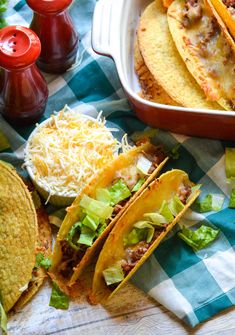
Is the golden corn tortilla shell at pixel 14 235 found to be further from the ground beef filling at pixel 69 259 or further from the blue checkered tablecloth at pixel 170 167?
the blue checkered tablecloth at pixel 170 167

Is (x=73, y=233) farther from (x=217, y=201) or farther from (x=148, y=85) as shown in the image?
(x=148, y=85)

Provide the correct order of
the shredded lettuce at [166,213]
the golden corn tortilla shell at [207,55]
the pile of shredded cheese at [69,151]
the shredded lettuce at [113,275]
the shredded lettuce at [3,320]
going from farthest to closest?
the golden corn tortilla shell at [207,55] < the pile of shredded cheese at [69,151] < the shredded lettuce at [166,213] < the shredded lettuce at [113,275] < the shredded lettuce at [3,320]

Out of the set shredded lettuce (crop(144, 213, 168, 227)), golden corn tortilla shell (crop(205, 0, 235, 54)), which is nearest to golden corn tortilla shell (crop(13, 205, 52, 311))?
shredded lettuce (crop(144, 213, 168, 227))

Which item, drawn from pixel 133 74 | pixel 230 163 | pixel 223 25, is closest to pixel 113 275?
pixel 230 163

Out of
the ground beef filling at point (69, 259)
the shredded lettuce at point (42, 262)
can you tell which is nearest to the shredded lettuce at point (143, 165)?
the ground beef filling at point (69, 259)

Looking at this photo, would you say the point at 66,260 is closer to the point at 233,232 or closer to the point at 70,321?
the point at 70,321

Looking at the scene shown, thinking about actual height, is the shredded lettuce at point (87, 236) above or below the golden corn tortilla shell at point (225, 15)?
below

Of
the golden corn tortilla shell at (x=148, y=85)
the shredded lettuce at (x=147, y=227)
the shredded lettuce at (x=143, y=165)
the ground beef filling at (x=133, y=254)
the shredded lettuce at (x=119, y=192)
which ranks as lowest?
the ground beef filling at (x=133, y=254)
